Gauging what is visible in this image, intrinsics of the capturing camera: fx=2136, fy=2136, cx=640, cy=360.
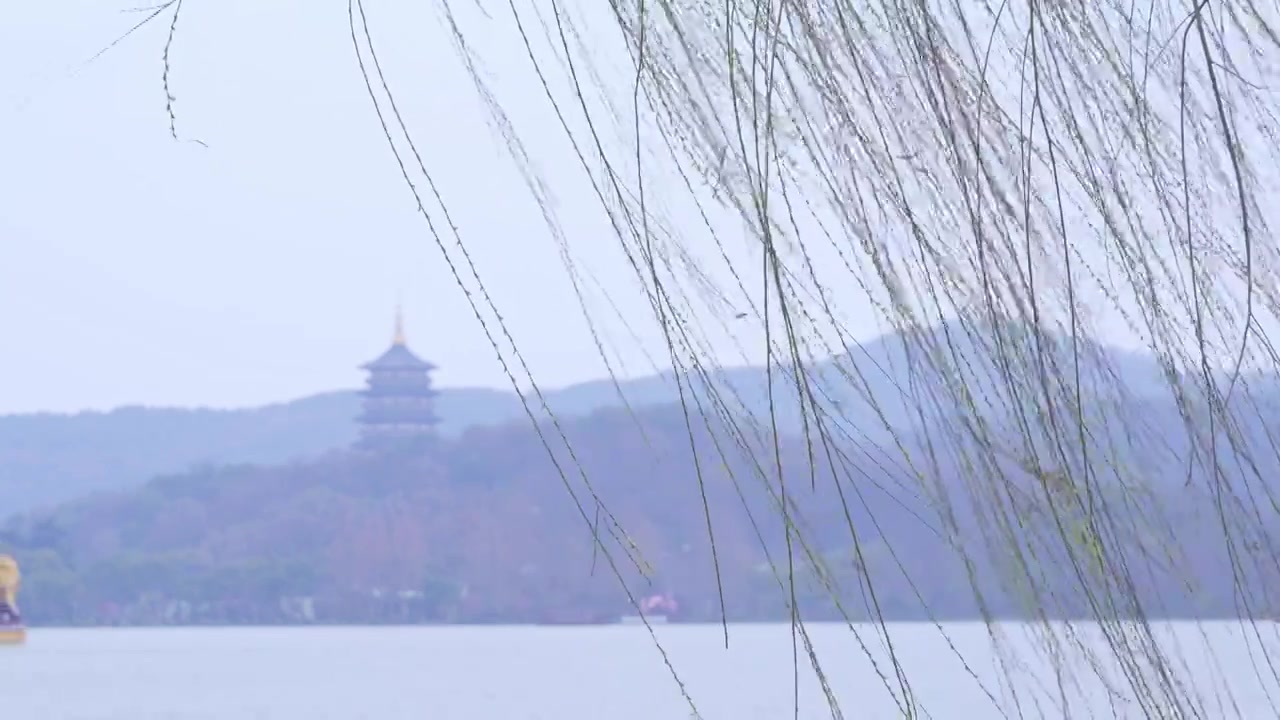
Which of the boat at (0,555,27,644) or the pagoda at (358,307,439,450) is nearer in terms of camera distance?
the boat at (0,555,27,644)

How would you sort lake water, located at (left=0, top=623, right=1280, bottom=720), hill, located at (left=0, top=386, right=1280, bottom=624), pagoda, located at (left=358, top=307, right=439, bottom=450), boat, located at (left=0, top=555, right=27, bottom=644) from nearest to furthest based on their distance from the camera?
lake water, located at (left=0, top=623, right=1280, bottom=720) < boat, located at (left=0, top=555, right=27, bottom=644) < hill, located at (left=0, top=386, right=1280, bottom=624) < pagoda, located at (left=358, top=307, right=439, bottom=450)

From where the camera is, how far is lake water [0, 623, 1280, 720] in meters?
1.60

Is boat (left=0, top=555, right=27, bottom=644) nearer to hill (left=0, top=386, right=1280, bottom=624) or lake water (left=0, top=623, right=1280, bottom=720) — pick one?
lake water (left=0, top=623, right=1280, bottom=720)

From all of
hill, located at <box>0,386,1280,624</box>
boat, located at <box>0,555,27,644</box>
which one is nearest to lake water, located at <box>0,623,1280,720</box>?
boat, located at <box>0,555,27,644</box>

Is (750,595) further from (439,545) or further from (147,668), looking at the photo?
(147,668)

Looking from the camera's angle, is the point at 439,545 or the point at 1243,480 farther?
the point at 439,545

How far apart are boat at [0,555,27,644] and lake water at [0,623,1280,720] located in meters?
0.94

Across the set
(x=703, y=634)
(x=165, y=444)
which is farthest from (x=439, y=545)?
(x=165, y=444)

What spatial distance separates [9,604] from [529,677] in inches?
530

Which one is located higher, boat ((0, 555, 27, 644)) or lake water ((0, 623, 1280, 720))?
boat ((0, 555, 27, 644))

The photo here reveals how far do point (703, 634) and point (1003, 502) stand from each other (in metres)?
66.1

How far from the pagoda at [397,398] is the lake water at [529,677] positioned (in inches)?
276

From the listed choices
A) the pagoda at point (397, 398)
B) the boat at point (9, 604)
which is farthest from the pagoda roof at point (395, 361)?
the boat at point (9, 604)

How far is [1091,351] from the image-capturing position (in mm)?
1449
